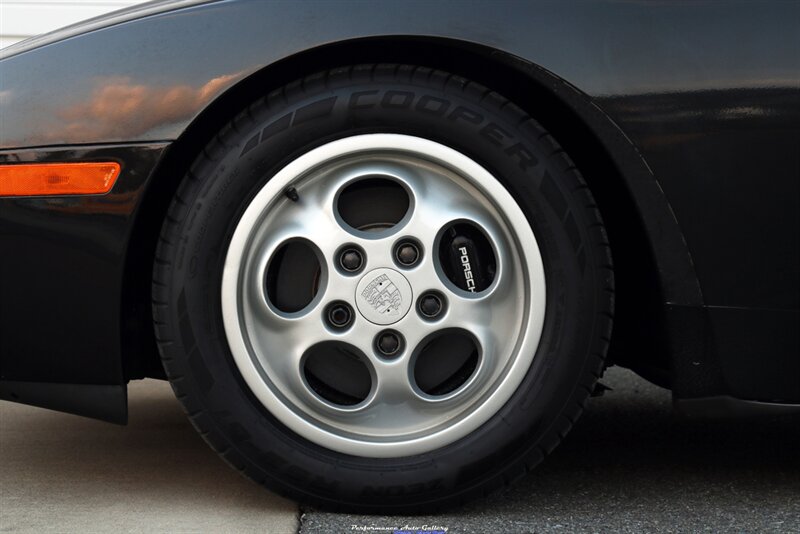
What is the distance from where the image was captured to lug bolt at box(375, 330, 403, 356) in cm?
193

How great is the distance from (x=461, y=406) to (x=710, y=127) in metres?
0.64

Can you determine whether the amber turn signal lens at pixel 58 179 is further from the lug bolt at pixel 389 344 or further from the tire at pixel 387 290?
the lug bolt at pixel 389 344

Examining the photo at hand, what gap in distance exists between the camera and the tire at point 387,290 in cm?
191

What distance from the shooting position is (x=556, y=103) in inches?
76.7

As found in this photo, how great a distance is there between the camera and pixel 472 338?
1.96 metres

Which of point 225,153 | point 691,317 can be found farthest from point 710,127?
point 225,153

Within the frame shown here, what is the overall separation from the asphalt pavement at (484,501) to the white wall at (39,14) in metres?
2.15

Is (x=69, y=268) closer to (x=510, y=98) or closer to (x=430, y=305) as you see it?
(x=430, y=305)

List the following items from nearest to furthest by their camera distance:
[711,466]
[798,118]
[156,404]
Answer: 1. [798,118]
2. [711,466]
3. [156,404]

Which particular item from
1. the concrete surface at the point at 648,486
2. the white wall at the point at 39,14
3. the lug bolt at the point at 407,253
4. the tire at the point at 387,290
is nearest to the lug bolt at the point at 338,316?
the tire at the point at 387,290

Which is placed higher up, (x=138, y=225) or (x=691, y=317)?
(x=138, y=225)

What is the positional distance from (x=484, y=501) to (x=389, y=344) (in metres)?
0.37

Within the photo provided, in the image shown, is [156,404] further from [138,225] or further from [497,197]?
[497,197]
